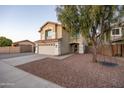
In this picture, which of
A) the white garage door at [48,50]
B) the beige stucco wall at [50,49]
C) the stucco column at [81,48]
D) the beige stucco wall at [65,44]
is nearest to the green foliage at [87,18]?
the beige stucco wall at [50,49]

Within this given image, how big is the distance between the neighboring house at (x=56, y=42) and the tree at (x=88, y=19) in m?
6.50

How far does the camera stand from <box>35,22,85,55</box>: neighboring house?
15938 mm

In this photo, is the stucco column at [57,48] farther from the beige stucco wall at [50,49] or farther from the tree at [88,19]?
the tree at [88,19]

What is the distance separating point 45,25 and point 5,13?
9.82 meters

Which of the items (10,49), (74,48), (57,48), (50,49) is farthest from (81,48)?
(10,49)

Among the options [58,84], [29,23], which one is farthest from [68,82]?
[29,23]

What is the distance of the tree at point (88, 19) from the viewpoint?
7941 mm

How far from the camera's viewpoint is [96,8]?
7398 mm

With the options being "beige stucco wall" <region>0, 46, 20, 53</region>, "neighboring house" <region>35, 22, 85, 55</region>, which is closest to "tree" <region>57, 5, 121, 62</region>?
"neighboring house" <region>35, 22, 85, 55</region>

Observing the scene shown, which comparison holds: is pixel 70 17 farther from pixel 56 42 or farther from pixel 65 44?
pixel 65 44

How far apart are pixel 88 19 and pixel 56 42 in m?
8.06

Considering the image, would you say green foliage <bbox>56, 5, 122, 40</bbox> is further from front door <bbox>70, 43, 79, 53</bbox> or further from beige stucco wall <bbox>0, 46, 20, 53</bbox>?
beige stucco wall <bbox>0, 46, 20, 53</bbox>

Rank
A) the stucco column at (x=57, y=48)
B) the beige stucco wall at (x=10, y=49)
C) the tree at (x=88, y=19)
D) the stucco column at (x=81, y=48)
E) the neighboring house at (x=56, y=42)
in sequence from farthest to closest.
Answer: the beige stucco wall at (x=10, y=49), the stucco column at (x=81, y=48), the neighboring house at (x=56, y=42), the stucco column at (x=57, y=48), the tree at (x=88, y=19)
